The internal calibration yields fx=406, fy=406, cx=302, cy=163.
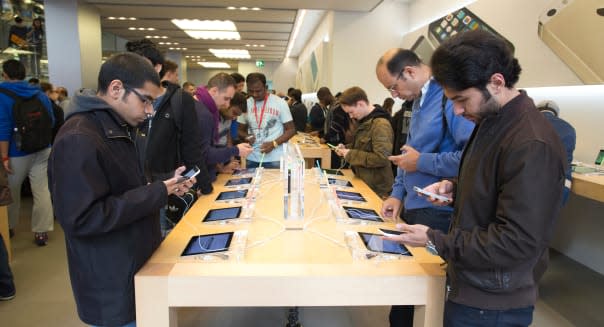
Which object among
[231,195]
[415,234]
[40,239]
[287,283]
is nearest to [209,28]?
[40,239]

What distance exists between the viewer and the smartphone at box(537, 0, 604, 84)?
2941 millimetres

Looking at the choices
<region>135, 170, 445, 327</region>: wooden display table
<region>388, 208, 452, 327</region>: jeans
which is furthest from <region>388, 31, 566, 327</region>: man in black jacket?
<region>388, 208, 452, 327</region>: jeans

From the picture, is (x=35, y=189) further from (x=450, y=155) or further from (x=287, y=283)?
(x=450, y=155)

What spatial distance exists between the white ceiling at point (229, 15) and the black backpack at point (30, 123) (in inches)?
133

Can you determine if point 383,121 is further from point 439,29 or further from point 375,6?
point 375,6

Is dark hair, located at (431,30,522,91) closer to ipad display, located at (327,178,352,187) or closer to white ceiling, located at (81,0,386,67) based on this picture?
ipad display, located at (327,178,352,187)

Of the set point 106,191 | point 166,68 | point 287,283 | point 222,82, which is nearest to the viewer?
point 106,191

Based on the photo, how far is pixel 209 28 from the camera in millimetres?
9039

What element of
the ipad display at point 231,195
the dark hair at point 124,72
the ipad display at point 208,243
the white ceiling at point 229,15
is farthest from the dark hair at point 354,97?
the white ceiling at point 229,15

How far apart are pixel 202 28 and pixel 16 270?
277 inches

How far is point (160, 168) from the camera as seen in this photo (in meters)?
2.21

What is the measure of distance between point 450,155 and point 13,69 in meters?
3.40

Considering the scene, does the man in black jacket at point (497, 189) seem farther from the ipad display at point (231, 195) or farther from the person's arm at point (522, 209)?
the ipad display at point (231, 195)

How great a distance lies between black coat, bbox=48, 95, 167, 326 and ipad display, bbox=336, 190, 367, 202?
3.76ft
